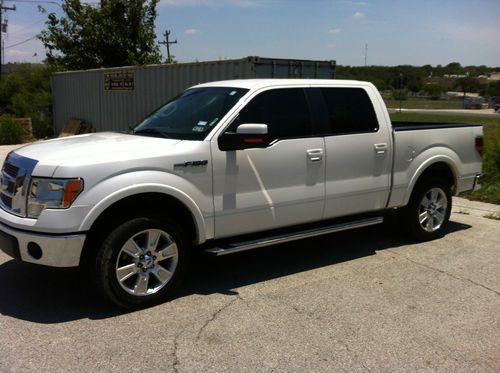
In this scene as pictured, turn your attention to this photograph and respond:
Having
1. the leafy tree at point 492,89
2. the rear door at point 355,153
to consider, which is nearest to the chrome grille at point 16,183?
the rear door at point 355,153

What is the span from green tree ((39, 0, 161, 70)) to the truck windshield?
1645 cm

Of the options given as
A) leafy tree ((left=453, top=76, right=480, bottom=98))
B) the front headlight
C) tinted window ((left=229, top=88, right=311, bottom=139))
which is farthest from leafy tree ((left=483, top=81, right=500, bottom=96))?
the front headlight

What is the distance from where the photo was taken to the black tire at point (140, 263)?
3.94 meters

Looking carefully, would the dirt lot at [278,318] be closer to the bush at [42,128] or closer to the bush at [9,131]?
the bush at [9,131]

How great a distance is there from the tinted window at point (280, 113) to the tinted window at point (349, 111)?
1.13ft

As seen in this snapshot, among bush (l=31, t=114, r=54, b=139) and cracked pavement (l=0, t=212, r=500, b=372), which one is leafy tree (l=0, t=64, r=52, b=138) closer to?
bush (l=31, t=114, r=54, b=139)

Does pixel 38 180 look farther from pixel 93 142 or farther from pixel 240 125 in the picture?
pixel 240 125

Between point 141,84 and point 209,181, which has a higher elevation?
point 141,84

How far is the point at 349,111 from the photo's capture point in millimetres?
5395

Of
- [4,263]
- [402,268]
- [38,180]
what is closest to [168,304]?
[38,180]

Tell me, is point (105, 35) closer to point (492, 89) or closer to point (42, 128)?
point (42, 128)

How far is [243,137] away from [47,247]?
180 cm

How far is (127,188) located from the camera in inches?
154

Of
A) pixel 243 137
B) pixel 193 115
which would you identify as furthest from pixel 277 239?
pixel 193 115
